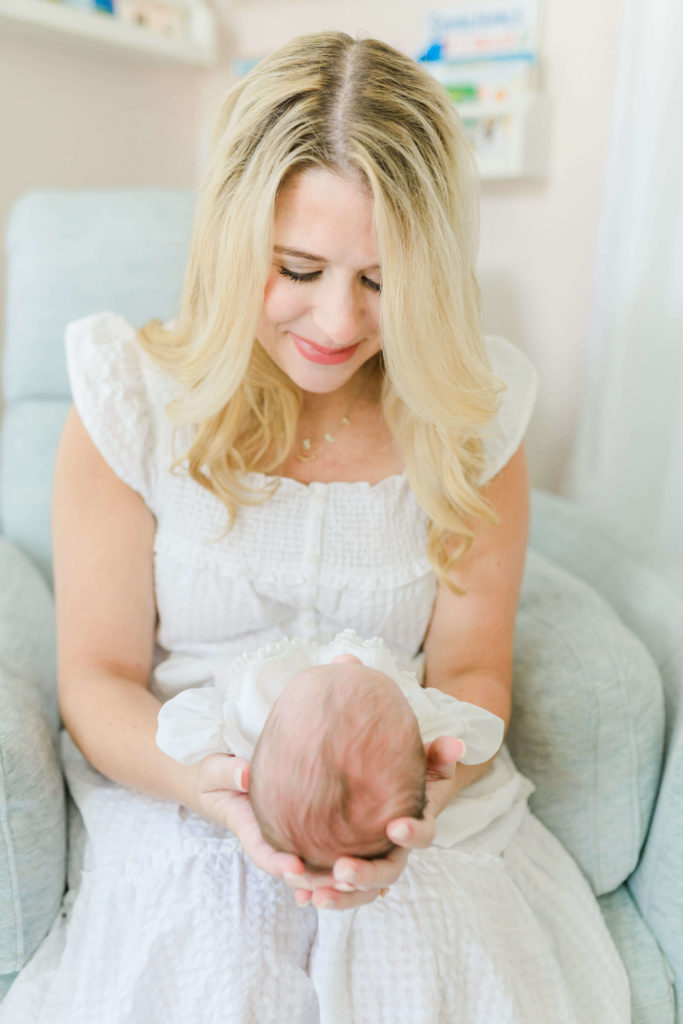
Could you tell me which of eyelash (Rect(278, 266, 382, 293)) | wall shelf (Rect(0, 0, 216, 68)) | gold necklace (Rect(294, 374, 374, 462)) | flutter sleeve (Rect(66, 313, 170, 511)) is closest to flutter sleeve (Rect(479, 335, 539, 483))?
gold necklace (Rect(294, 374, 374, 462))

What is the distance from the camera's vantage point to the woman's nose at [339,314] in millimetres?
975

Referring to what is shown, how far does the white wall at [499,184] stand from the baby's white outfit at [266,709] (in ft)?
3.99

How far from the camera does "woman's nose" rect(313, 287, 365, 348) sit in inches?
38.4

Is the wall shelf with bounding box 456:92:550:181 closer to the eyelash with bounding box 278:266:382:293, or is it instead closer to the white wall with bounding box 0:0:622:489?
the white wall with bounding box 0:0:622:489

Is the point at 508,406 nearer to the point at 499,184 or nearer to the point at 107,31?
the point at 499,184

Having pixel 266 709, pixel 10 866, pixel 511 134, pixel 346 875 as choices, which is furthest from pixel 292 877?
pixel 511 134

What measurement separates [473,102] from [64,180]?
923mm

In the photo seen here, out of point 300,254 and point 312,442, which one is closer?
point 300,254

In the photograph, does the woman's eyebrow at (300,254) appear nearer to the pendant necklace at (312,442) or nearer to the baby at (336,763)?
the pendant necklace at (312,442)

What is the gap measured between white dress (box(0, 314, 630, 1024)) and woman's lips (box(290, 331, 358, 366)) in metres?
0.19

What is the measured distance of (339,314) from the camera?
975 mm

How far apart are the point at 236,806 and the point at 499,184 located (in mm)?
1504

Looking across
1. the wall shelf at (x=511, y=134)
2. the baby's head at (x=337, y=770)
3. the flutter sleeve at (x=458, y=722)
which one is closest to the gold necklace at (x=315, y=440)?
the flutter sleeve at (x=458, y=722)

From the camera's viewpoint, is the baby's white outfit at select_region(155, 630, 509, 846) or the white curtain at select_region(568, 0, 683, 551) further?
the white curtain at select_region(568, 0, 683, 551)
